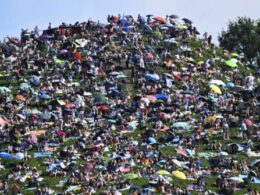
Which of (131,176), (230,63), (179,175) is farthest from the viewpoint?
(230,63)

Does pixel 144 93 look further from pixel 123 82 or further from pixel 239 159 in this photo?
pixel 239 159

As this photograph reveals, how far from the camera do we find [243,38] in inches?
5148

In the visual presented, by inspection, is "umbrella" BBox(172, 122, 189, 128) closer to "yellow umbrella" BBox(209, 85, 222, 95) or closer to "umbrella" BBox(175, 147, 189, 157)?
"umbrella" BBox(175, 147, 189, 157)

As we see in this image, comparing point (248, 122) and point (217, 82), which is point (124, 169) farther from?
point (217, 82)

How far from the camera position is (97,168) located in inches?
2566

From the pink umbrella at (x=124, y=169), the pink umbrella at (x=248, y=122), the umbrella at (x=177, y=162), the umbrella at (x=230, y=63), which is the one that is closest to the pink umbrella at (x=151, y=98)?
the pink umbrella at (x=248, y=122)

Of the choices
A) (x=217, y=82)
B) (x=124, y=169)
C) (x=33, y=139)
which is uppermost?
(x=217, y=82)

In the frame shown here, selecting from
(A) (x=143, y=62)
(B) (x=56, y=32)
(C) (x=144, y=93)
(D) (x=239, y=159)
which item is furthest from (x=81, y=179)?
(B) (x=56, y=32)

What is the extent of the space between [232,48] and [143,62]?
4751 centimetres

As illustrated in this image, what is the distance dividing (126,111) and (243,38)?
58.7m

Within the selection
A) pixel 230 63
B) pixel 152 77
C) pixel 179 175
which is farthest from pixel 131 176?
pixel 230 63

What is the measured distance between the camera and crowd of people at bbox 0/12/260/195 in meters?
64.5

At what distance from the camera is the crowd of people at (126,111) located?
2539 inches

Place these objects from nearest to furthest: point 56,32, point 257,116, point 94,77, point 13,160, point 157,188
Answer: point 157,188 → point 13,160 → point 257,116 → point 94,77 → point 56,32
